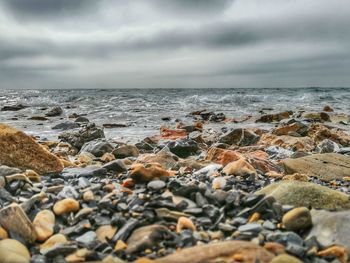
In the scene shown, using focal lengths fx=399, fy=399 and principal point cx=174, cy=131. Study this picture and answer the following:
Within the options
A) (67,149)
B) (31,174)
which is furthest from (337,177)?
(67,149)

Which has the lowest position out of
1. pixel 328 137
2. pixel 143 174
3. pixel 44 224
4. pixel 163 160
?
pixel 328 137

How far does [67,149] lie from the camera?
9.69 metres

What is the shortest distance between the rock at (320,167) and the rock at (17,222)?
3736mm

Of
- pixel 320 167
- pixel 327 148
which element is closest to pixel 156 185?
pixel 320 167

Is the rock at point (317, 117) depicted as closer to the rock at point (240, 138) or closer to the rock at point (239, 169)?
the rock at point (240, 138)

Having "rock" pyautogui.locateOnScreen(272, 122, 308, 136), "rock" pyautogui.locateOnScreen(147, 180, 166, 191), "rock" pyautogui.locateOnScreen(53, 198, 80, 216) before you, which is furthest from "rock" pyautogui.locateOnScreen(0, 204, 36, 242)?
"rock" pyautogui.locateOnScreen(272, 122, 308, 136)

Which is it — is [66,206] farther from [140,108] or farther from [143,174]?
[140,108]

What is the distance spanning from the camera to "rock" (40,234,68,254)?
9.54 feet

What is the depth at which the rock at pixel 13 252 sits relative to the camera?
104 inches

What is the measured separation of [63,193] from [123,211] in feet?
2.44

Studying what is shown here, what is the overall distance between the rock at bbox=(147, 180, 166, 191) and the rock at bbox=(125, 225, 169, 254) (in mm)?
655

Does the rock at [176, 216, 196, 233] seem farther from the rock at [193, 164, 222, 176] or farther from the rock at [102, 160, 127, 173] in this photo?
the rock at [102, 160, 127, 173]

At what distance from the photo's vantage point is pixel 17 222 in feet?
10.1

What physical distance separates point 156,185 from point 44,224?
1011 mm
